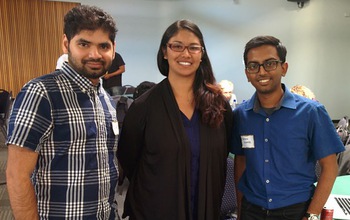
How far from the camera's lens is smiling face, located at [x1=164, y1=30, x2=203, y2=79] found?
146 cm

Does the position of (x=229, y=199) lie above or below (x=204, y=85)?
below

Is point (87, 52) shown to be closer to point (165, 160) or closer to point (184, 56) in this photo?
point (184, 56)

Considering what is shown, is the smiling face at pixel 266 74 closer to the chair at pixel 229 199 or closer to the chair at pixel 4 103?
the chair at pixel 229 199

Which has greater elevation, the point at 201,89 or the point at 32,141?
the point at 201,89

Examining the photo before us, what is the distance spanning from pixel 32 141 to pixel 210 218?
0.91 metres

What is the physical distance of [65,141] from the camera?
1.16m

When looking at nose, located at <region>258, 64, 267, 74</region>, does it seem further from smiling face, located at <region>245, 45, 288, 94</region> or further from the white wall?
the white wall

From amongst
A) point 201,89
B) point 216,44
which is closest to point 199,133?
point 201,89

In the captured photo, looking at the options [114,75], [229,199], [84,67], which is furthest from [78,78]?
[114,75]

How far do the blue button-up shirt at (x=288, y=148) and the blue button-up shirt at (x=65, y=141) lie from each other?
764 mm

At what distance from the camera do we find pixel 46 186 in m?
1.17

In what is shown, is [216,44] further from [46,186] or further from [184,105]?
[46,186]

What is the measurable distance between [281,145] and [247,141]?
0.56ft

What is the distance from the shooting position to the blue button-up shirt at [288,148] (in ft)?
4.68
